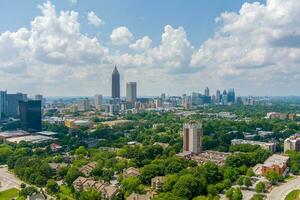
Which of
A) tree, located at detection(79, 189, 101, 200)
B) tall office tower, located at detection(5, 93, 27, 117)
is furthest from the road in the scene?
tall office tower, located at detection(5, 93, 27, 117)

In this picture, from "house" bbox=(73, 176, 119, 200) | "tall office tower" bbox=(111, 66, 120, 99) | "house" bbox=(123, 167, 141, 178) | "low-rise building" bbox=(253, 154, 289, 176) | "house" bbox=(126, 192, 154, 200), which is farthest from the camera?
"tall office tower" bbox=(111, 66, 120, 99)

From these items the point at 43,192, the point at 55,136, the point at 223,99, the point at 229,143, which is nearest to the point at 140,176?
the point at 43,192

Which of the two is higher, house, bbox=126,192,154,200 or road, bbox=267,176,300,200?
house, bbox=126,192,154,200

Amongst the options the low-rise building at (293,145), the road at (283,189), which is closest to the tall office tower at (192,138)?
the low-rise building at (293,145)

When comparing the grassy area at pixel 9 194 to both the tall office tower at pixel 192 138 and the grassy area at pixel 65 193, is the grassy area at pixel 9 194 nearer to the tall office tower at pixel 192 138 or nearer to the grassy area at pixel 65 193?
the grassy area at pixel 65 193

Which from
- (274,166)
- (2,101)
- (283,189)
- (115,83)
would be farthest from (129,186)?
(115,83)

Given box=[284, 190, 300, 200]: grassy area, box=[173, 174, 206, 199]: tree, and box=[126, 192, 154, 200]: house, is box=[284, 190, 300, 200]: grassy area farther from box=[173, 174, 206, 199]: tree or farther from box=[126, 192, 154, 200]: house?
box=[126, 192, 154, 200]: house

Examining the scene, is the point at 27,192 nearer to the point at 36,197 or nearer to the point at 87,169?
the point at 36,197

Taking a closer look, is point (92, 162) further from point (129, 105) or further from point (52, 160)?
point (129, 105)
